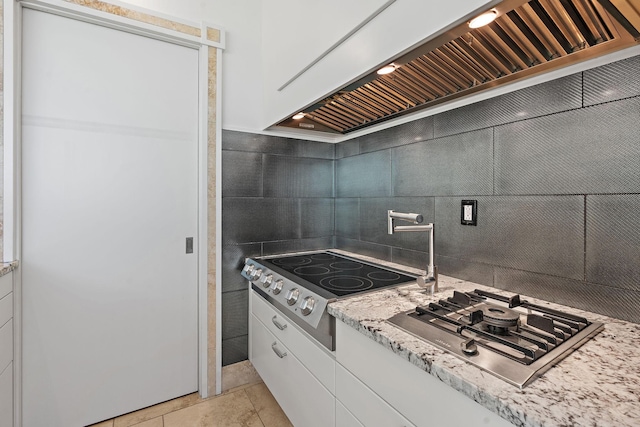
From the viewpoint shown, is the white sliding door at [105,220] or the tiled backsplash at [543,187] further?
the white sliding door at [105,220]

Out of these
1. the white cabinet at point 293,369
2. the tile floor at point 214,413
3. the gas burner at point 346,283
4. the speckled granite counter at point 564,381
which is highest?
the gas burner at point 346,283

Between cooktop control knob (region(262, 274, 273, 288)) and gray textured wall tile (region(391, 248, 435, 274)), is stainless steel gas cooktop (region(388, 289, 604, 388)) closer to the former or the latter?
gray textured wall tile (region(391, 248, 435, 274))

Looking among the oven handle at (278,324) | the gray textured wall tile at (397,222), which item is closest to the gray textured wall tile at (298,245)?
the gray textured wall tile at (397,222)

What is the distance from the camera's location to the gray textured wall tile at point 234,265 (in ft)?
6.29

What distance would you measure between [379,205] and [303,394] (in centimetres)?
Answer: 112

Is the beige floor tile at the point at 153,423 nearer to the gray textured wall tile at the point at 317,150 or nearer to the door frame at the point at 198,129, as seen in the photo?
the door frame at the point at 198,129

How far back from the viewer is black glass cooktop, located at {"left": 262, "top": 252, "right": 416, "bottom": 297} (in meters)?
1.31

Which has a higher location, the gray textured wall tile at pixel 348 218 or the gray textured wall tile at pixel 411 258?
the gray textured wall tile at pixel 348 218

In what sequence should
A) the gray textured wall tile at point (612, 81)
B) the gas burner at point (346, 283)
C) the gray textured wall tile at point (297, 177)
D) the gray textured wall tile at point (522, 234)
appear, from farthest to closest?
the gray textured wall tile at point (297, 177)
the gas burner at point (346, 283)
the gray textured wall tile at point (522, 234)
the gray textured wall tile at point (612, 81)

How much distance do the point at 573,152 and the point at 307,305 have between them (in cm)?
111

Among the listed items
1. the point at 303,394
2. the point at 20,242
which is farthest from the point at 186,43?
the point at 303,394

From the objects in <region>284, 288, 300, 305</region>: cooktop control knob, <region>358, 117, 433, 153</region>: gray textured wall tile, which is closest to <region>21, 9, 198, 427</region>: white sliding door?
<region>284, 288, 300, 305</region>: cooktop control knob

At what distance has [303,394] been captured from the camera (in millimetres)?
1310

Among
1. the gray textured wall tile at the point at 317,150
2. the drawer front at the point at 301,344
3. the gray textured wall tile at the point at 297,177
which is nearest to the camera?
the drawer front at the point at 301,344
